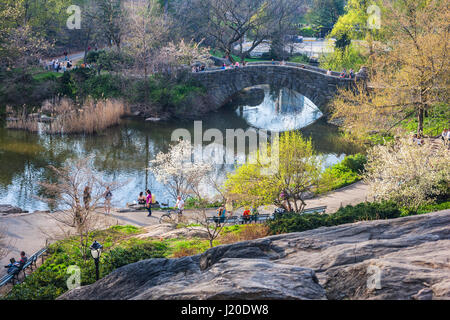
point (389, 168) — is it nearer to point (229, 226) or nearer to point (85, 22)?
point (229, 226)

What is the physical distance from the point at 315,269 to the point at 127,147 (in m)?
29.5

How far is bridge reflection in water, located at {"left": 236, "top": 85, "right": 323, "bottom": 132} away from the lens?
1831 inches

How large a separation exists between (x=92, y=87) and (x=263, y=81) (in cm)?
1785

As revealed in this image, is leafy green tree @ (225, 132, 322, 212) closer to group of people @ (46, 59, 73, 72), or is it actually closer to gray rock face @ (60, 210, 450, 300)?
gray rock face @ (60, 210, 450, 300)

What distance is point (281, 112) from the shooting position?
51.8 meters

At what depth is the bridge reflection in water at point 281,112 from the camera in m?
46.5

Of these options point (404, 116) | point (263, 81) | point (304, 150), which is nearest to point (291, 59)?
point (263, 81)

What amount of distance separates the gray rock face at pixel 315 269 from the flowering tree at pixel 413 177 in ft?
24.3

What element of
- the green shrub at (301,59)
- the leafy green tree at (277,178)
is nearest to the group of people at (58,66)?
the green shrub at (301,59)

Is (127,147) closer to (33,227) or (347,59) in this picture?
(33,227)

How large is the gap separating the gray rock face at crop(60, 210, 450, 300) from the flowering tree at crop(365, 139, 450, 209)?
740 centimetres

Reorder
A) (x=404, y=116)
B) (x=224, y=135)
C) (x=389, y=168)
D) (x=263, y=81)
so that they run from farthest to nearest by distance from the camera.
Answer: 1. (x=263, y=81)
2. (x=224, y=135)
3. (x=404, y=116)
4. (x=389, y=168)

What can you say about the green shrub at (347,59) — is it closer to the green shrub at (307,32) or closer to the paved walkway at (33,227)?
the green shrub at (307,32)
